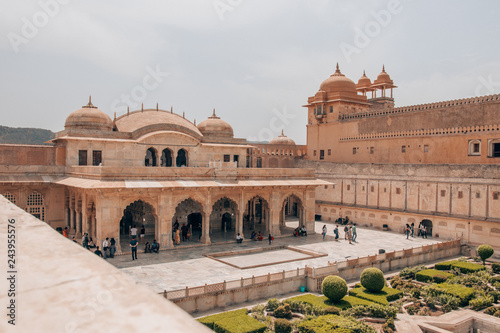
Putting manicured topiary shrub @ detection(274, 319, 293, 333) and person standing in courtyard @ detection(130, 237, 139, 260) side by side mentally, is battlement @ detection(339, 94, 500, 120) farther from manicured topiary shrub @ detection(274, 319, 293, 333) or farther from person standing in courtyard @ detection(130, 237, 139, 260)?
person standing in courtyard @ detection(130, 237, 139, 260)

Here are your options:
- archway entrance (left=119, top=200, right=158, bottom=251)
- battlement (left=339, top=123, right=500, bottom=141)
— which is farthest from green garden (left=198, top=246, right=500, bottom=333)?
archway entrance (left=119, top=200, right=158, bottom=251)

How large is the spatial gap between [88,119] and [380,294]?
69.4ft

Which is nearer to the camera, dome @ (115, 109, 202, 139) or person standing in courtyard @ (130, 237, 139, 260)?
person standing in courtyard @ (130, 237, 139, 260)

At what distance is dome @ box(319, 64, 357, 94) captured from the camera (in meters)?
40.3

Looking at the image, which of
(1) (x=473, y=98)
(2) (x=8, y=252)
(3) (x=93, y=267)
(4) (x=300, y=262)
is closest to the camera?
(3) (x=93, y=267)

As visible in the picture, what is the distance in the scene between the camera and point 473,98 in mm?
30000

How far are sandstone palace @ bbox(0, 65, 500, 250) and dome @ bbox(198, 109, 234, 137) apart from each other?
0.35 feet

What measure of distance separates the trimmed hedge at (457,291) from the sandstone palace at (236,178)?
8.62 m

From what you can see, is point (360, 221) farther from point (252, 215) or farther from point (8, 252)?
point (8, 252)

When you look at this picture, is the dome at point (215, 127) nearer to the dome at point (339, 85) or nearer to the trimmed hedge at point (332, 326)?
the dome at point (339, 85)

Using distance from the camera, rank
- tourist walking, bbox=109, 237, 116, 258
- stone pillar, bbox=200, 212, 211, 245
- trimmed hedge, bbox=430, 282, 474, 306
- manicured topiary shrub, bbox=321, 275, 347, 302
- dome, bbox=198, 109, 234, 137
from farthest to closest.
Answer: dome, bbox=198, 109, 234, 137 → stone pillar, bbox=200, 212, 211, 245 → tourist walking, bbox=109, 237, 116, 258 → trimmed hedge, bbox=430, 282, 474, 306 → manicured topiary shrub, bbox=321, 275, 347, 302

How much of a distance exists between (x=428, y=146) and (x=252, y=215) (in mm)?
14427

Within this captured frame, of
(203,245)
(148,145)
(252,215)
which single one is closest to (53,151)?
(148,145)

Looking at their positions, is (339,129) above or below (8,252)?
above
